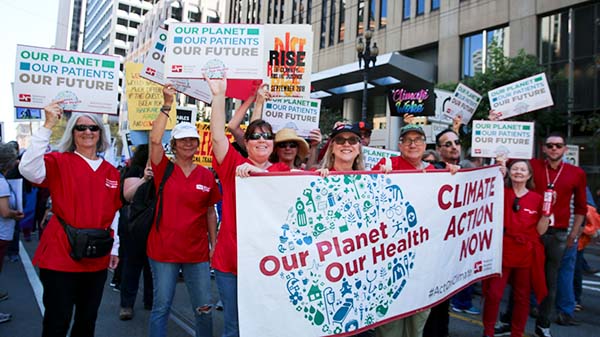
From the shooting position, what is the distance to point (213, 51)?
4.08 meters

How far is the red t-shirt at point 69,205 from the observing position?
308cm

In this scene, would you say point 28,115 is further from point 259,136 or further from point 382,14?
point 382,14

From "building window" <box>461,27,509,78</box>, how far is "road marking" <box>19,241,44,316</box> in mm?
21206

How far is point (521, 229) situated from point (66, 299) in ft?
13.1

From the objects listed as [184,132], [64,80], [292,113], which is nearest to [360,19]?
[292,113]

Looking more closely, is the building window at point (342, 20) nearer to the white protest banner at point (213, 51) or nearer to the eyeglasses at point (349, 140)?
the white protest banner at point (213, 51)

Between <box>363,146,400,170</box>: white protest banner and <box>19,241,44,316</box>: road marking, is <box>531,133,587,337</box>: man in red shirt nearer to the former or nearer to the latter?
<box>363,146,400,170</box>: white protest banner

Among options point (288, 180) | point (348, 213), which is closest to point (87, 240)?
point (288, 180)

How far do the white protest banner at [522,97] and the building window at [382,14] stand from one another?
24402 mm

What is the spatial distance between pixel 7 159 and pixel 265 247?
153 inches

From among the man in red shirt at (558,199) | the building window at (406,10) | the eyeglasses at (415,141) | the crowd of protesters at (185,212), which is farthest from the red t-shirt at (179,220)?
the building window at (406,10)

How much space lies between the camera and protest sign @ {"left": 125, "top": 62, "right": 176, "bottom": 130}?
737cm

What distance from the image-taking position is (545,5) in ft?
66.8

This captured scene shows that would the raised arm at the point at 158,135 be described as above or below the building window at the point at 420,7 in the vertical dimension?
below
